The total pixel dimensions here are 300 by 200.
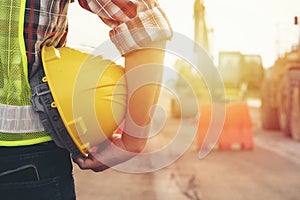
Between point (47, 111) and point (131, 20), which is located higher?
point (131, 20)

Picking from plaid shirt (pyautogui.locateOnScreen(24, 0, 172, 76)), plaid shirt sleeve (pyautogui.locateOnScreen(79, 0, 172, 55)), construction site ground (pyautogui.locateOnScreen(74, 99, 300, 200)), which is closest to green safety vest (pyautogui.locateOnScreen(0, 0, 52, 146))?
plaid shirt (pyautogui.locateOnScreen(24, 0, 172, 76))

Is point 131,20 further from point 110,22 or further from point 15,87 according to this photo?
point 15,87

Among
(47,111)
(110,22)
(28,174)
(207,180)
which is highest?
(110,22)

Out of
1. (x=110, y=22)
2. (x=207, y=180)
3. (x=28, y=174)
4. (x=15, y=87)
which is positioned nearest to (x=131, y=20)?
(x=110, y=22)

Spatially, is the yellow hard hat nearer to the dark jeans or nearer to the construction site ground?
the dark jeans

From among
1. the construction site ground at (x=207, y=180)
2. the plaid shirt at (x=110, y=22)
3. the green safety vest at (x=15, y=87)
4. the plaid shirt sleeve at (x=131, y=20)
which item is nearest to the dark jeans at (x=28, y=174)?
the green safety vest at (x=15, y=87)

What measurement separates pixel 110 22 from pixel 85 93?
191 mm

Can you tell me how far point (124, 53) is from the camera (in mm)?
1534

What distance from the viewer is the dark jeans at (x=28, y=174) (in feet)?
4.86

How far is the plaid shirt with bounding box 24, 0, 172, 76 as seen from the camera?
1.47m

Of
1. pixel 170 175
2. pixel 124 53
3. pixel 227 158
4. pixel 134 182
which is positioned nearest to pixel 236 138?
pixel 227 158

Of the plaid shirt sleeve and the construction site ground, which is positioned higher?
the plaid shirt sleeve

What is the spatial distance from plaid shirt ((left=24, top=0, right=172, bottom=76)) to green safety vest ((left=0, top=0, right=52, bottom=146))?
0.07 ft

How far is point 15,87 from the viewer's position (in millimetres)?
1471
